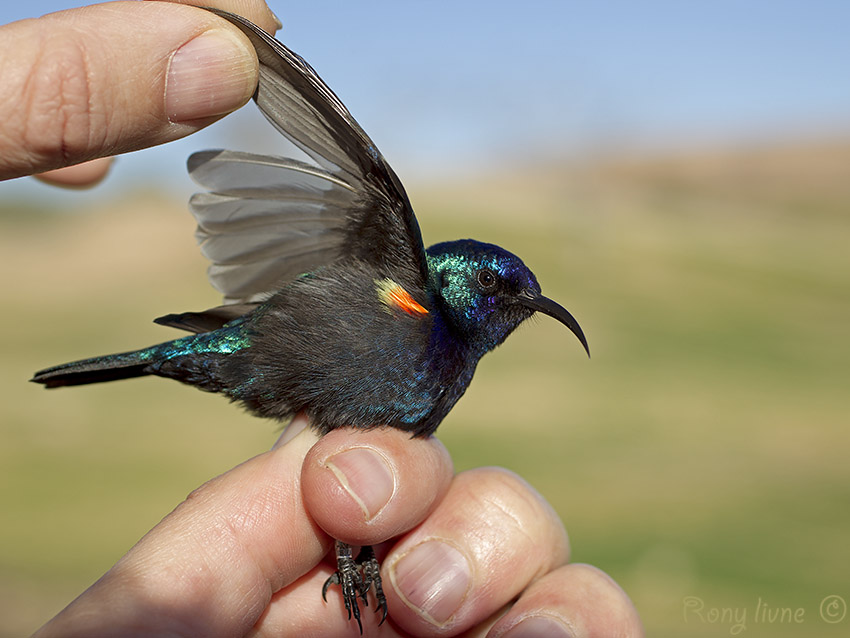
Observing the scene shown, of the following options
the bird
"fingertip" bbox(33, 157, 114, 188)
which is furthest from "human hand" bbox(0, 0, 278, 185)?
"fingertip" bbox(33, 157, 114, 188)

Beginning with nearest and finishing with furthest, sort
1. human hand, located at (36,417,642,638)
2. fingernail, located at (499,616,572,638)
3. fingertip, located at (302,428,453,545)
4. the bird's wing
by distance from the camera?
1. the bird's wing
2. human hand, located at (36,417,642,638)
3. fingertip, located at (302,428,453,545)
4. fingernail, located at (499,616,572,638)

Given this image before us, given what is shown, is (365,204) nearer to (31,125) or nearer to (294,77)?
(294,77)

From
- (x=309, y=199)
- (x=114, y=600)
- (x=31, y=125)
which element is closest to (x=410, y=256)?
(x=309, y=199)

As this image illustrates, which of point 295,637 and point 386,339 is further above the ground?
point 386,339

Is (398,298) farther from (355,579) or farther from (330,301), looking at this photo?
(355,579)

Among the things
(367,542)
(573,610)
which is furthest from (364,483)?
(573,610)

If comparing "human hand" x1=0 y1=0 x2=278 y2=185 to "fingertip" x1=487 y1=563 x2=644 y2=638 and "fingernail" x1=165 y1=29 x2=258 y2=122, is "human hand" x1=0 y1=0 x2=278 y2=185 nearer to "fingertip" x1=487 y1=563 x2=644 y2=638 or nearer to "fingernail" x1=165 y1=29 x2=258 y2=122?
"fingernail" x1=165 y1=29 x2=258 y2=122
